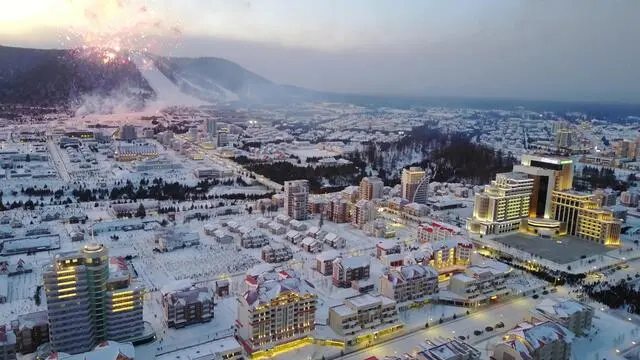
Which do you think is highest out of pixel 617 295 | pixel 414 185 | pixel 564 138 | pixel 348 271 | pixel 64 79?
pixel 64 79

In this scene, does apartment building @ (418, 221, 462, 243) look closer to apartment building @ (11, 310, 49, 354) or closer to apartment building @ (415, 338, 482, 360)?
apartment building @ (415, 338, 482, 360)

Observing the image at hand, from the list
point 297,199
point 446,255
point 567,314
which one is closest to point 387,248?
point 446,255

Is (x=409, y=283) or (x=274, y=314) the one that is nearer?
(x=274, y=314)

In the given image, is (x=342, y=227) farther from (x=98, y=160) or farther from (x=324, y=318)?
(x=98, y=160)

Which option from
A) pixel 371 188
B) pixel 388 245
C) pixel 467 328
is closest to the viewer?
pixel 467 328

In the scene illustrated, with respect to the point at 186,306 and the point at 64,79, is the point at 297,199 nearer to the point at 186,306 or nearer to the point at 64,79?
the point at 186,306

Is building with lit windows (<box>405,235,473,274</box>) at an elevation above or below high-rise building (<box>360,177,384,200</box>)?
below

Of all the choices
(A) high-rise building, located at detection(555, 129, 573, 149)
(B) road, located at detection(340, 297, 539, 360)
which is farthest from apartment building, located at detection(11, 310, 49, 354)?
(A) high-rise building, located at detection(555, 129, 573, 149)
